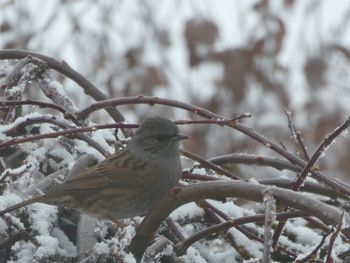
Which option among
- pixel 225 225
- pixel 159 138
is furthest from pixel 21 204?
pixel 159 138

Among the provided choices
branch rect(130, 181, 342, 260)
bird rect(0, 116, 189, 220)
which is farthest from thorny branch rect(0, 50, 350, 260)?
bird rect(0, 116, 189, 220)

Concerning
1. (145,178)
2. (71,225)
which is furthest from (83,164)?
(145,178)

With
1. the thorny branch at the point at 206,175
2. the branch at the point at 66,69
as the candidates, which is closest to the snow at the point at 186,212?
the thorny branch at the point at 206,175

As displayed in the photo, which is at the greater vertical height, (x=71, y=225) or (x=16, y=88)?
(x=16, y=88)

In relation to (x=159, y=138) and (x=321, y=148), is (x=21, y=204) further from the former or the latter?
(x=159, y=138)

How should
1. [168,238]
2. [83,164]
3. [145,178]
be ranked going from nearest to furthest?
→ [168,238] → [83,164] → [145,178]

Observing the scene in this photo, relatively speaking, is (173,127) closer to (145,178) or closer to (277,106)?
(145,178)

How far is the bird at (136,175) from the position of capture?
3211mm

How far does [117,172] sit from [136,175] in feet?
0.27

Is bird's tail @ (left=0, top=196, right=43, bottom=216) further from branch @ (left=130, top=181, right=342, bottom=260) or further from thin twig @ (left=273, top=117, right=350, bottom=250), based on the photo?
thin twig @ (left=273, top=117, right=350, bottom=250)

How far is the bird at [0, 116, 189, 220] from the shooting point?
321 cm

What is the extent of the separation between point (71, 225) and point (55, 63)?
2.39 feet

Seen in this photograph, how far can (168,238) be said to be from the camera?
8.55 feet

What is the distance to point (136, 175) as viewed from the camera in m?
3.48
